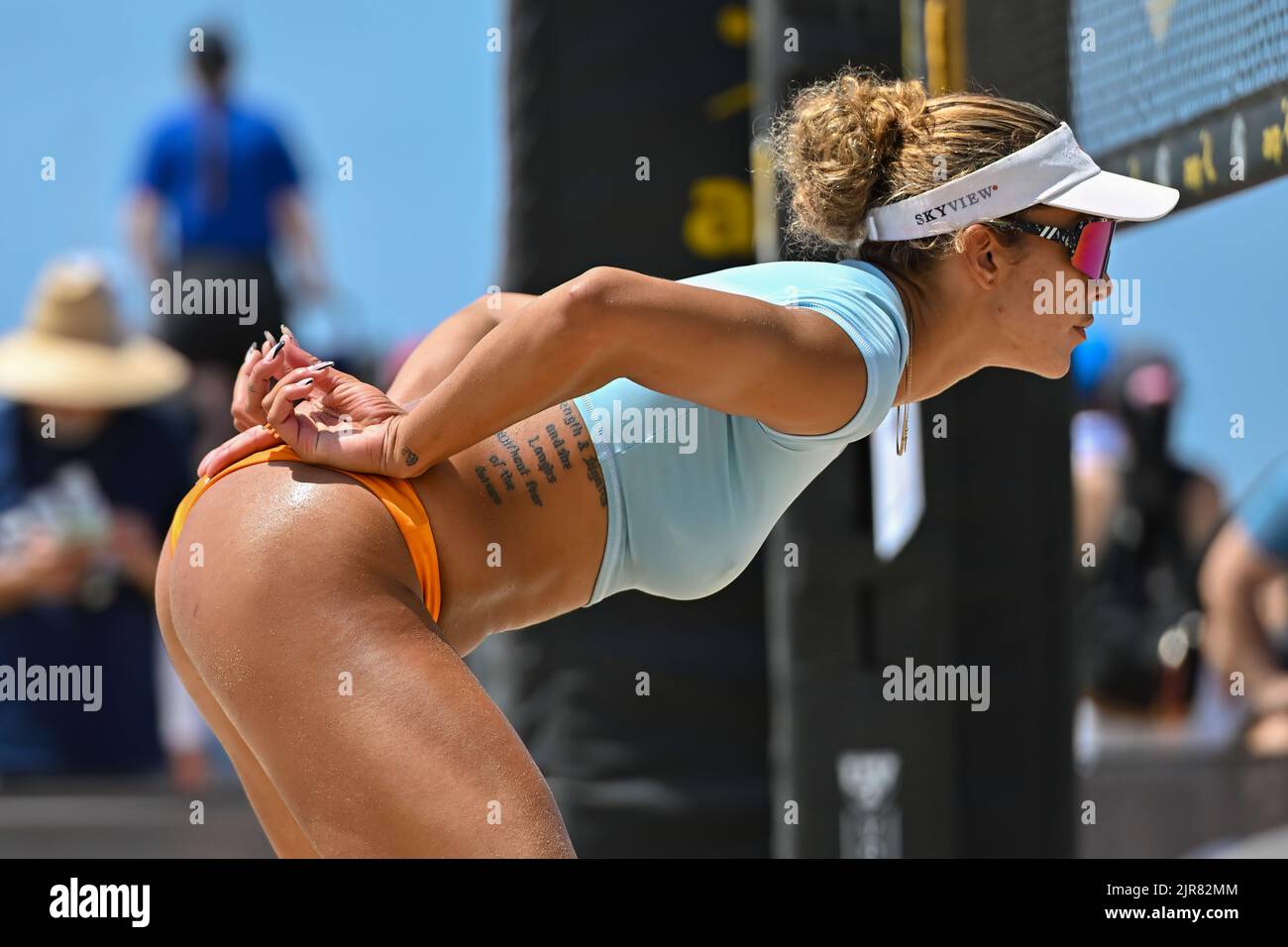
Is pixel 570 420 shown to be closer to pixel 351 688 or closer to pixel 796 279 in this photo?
pixel 796 279

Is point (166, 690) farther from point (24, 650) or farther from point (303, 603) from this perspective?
point (303, 603)

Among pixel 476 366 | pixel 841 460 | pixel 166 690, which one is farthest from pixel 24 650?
pixel 476 366

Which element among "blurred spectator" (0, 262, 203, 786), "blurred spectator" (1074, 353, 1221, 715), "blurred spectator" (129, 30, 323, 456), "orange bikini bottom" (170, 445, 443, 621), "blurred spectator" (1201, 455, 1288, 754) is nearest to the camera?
"orange bikini bottom" (170, 445, 443, 621)

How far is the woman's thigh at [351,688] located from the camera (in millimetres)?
1708

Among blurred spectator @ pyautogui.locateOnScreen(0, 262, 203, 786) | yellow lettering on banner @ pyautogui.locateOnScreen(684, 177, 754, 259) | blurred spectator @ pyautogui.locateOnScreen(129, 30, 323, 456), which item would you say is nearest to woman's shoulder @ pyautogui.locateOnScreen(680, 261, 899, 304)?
yellow lettering on banner @ pyautogui.locateOnScreen(684, 177, 754, 259)

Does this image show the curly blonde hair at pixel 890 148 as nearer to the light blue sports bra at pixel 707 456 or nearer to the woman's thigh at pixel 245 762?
the light blue sports bra at pixel 707 456

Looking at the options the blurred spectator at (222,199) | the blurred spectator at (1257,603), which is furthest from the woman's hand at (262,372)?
the blurred spectator at (1257,603)

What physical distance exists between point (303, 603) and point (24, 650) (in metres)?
2.85

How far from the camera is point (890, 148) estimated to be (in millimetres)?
2125

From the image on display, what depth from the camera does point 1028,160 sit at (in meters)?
2.06

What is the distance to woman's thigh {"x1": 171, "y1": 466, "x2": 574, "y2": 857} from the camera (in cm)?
171

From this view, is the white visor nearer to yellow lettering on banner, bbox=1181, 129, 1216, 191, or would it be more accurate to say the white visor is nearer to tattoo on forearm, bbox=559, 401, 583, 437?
tattoo on forearm, bbox=559, 401, 583, 437
